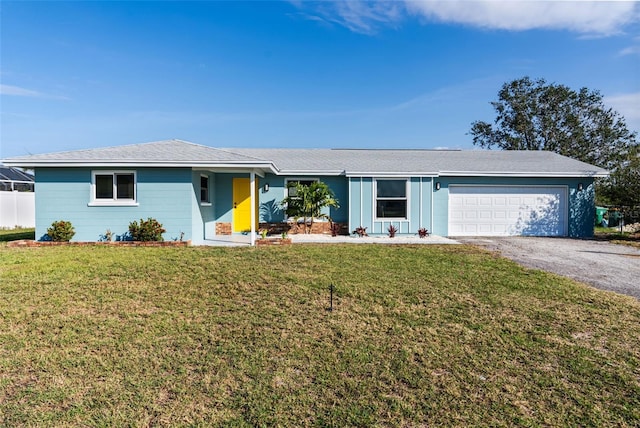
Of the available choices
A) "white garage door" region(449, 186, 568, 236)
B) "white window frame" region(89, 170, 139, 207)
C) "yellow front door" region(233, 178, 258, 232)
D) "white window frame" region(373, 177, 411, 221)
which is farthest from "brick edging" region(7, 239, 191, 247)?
"white garage door" region(449, 186, 568, 236)

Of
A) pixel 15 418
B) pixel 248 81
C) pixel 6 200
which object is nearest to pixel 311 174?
pixel 248 81

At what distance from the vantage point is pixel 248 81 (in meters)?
18.4

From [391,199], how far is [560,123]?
23452mm

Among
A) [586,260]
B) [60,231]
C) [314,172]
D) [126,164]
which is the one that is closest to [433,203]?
[314,172]

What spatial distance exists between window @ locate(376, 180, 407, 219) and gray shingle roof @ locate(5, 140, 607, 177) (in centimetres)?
51

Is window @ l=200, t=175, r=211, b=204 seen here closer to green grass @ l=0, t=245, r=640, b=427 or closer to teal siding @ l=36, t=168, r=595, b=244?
teal siding @ l=36, t=168, r=595, b=244

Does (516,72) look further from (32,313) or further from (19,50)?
(32,313)

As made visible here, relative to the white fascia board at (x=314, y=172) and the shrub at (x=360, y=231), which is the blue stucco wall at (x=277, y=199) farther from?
the shrub at (x=360, y=231)

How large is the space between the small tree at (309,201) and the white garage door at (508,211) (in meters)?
5.51

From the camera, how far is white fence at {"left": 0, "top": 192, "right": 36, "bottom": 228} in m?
20.4

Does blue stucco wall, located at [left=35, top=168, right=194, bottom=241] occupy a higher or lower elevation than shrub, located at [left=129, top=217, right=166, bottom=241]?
higher

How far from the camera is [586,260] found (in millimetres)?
9266

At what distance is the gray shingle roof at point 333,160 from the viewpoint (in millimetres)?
11047

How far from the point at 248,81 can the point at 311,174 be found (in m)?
7.42
